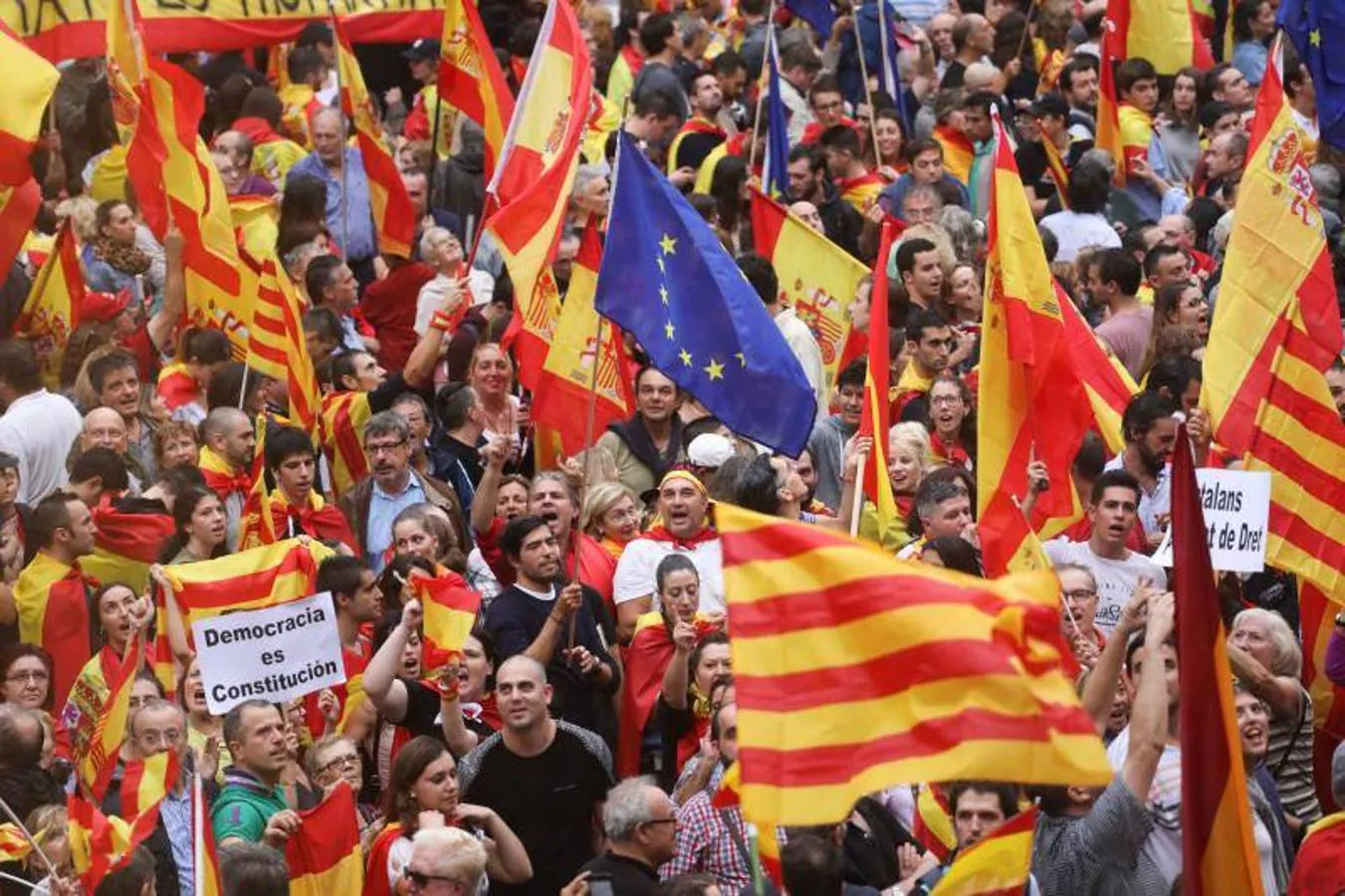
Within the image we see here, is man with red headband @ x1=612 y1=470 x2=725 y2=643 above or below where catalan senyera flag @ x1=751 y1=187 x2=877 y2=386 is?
above

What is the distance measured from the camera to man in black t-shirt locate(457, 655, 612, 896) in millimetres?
10953

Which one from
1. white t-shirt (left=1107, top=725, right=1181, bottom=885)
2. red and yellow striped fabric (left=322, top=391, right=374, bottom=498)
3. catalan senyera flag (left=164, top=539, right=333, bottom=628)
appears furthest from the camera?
red and yellow striped fabric (left=322, top=391, right=374, bottom=498)

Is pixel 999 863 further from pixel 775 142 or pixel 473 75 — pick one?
pixel 775 142

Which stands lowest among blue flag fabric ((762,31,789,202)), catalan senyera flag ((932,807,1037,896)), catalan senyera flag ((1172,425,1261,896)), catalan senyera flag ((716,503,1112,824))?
blue flag fabric ((762,31,789,202))

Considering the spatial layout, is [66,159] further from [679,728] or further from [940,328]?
[679,728]

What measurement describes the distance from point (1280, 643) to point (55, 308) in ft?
20.5

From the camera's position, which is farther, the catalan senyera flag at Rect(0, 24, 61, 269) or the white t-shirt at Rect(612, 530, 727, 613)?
the catalan senyera flag at Rect(0, 24, 61, 269)

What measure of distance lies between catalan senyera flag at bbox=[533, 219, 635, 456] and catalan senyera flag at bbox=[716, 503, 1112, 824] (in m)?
5.47

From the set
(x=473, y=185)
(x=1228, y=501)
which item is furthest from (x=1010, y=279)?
(x=473, y=185)

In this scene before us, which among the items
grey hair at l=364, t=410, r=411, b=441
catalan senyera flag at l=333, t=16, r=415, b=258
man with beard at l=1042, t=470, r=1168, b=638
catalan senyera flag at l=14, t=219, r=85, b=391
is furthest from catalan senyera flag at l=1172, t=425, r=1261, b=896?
catalan senyera flag at l=333, t=16, r=415, b=258

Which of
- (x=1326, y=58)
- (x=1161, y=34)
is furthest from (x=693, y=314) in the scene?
(x=1161, y=34)

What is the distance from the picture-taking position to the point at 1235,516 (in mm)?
11766

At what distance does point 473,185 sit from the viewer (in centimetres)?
1909

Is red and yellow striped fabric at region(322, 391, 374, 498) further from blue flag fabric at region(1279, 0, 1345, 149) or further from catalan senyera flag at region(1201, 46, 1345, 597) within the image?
blue flag fabric at region(1279, 0, 1345, 149)
